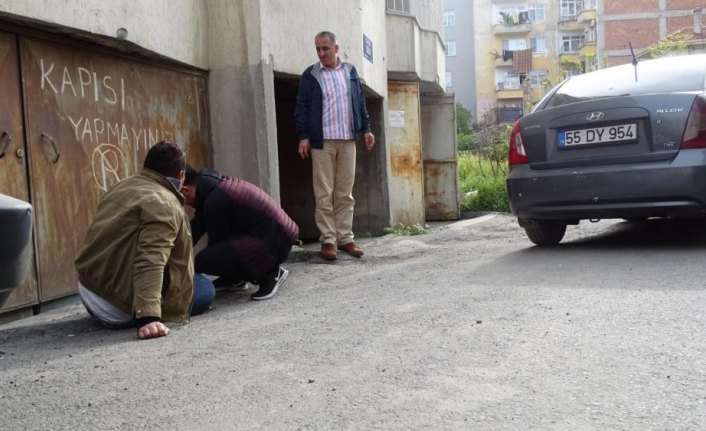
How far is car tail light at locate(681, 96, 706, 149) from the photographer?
218 inches

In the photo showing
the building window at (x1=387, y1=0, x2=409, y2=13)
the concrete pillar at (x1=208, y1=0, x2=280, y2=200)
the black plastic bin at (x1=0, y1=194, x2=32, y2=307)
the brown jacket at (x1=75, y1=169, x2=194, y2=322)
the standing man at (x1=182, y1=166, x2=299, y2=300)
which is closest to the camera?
the black plastic bin at (x1=0, y1=194, x2=32, y2=307)

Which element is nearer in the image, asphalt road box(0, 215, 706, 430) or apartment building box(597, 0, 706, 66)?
asphalt road box(0, 215, 706, 430)

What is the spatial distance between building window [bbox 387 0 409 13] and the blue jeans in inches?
304

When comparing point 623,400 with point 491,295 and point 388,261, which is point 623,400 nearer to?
point 491,295

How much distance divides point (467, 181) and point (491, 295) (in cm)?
1205

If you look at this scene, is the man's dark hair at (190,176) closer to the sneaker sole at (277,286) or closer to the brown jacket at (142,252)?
the brown jacket at (142,252)

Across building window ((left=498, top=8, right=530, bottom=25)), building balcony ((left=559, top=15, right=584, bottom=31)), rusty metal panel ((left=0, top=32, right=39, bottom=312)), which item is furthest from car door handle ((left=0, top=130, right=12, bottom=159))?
building window ((left=498, top=8, right=530, bottom=25))

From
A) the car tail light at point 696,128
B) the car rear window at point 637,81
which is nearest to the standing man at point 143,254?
the car rear window at point 637,81

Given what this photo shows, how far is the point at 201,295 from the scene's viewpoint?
490cm

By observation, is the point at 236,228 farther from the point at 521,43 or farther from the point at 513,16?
the point at 513,16

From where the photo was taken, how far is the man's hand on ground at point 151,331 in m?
4.10

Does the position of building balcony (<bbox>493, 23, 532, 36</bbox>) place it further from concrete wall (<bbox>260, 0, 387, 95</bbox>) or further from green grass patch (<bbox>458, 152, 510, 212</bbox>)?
concrete wall (<bbox>260, 0, 387, 95</bbox>)

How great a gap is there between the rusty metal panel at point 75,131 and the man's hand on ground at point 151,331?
1.44 metres

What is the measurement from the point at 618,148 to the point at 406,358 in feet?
10.8
